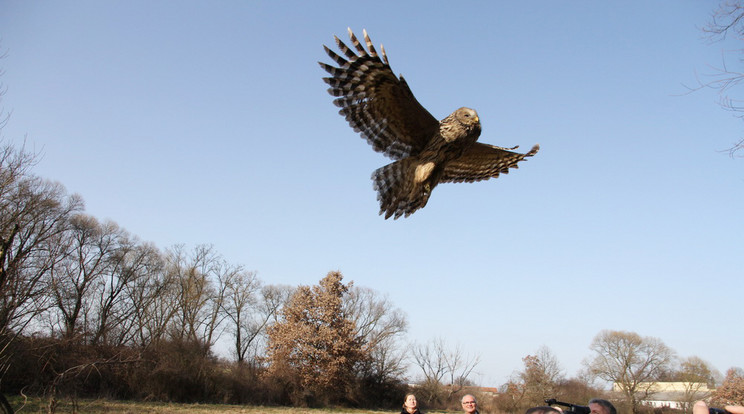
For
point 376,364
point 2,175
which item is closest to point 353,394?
point 376,364

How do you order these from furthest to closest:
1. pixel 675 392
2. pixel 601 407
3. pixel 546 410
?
pixel 675 392 → pixel 601 407 → pixel 546 410

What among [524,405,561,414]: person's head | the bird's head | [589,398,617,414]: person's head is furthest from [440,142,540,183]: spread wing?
[524,405,561,414]: person's head

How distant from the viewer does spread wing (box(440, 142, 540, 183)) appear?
23.1 ft

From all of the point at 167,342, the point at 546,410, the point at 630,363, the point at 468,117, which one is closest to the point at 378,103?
the point at 468,117

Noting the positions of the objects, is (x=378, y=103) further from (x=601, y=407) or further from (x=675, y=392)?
(x=675, y=392)

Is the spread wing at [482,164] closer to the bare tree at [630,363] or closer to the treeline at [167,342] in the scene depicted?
the treeline at [167,342]

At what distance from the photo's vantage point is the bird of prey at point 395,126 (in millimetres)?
5680

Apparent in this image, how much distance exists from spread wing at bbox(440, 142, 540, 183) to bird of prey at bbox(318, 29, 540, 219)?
0.92m

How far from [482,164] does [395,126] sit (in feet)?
6.10

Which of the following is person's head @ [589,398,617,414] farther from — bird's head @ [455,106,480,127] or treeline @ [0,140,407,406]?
treeline @ [0,140,407,406]

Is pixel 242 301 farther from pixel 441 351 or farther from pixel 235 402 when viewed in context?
pixel 441 351

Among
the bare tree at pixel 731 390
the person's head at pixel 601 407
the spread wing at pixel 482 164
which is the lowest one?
the bare tree at pixel 731 390

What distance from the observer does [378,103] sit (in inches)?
235

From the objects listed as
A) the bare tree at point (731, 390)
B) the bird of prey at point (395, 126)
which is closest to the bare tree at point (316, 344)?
the bare tree at point (731, 390)
